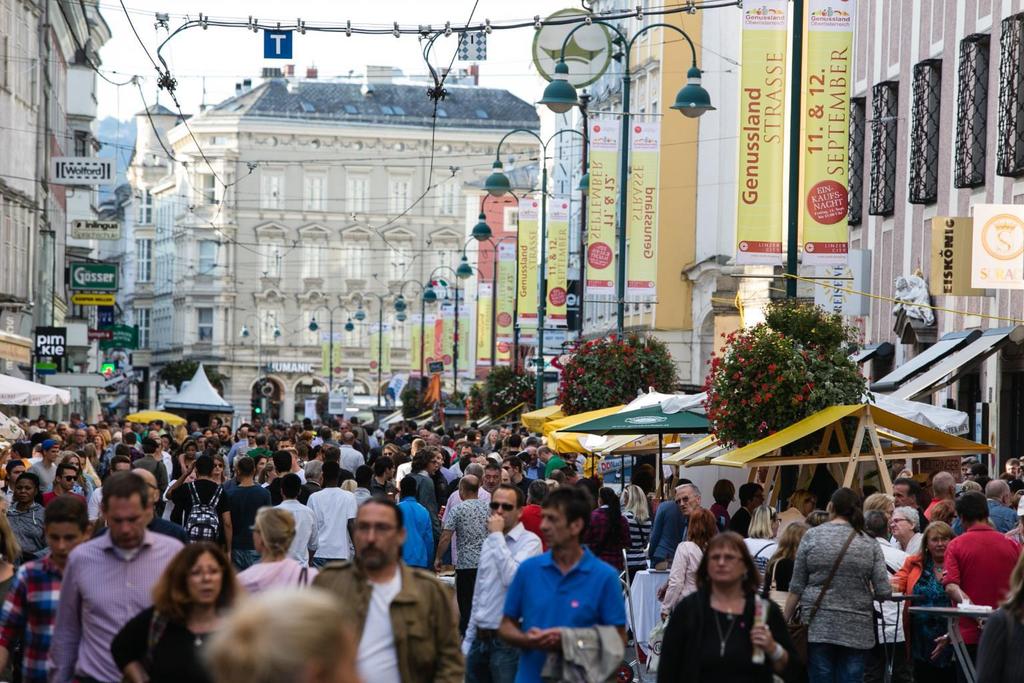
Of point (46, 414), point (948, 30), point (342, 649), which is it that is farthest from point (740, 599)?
point (46, 414)

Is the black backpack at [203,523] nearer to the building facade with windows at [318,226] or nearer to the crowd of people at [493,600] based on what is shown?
the crowd of people at [493,600]

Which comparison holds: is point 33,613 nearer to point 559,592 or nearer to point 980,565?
point 559,592

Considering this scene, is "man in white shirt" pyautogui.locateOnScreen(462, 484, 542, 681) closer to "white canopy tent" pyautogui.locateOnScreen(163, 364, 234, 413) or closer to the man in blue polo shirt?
the man in blue polo shirt

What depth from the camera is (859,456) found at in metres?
16.7

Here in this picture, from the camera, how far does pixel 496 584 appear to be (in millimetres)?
9977

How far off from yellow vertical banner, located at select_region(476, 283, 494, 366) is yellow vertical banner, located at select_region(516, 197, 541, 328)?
14955 millimetres

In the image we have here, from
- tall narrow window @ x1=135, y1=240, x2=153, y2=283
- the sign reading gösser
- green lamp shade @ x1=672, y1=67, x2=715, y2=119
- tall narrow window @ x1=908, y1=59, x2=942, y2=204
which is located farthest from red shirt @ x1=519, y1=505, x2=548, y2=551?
tall narrow window @ x1=135, y1=240, x2=153, y2=283

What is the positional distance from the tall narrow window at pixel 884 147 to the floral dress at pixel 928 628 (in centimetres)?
1980

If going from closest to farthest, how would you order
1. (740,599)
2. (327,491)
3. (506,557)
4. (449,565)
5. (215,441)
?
(740,599)
(506,557)
(327,491)
(449,565)
(215,441)

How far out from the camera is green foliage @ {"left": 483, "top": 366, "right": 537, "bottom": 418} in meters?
45.2

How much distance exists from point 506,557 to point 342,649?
21.1ft

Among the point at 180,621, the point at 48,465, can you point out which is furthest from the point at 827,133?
the point at 180,621

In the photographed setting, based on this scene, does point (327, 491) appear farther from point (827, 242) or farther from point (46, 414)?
point (46, 414)

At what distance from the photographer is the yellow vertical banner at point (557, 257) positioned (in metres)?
41.6
